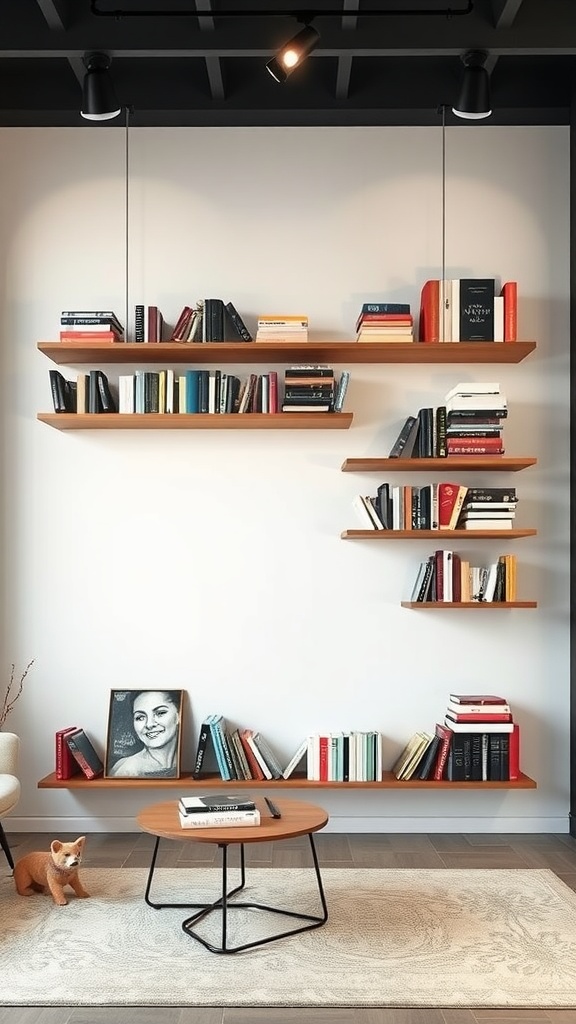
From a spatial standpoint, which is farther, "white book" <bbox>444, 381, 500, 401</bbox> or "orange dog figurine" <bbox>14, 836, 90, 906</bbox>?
"white book" <bbox>444, 381, 500, 401</bbox>

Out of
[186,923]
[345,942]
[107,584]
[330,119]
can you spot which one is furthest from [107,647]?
[330,119]

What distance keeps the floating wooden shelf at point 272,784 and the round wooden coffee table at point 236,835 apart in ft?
2.57

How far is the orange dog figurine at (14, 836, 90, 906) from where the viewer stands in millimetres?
3771

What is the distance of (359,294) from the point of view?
5086mm

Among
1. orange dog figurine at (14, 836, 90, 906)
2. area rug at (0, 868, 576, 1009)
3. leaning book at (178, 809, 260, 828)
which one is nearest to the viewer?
area rug at (0, 868, 576, 1009)

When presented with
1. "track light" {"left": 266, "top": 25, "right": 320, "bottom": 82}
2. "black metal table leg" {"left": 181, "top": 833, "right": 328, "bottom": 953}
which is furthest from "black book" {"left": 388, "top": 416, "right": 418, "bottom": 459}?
"black metal table leg" {"left": 181, "top": 833, "right": 328, "bottom": 953}

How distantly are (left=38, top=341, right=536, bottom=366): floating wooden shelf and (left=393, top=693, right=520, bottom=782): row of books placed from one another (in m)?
1.64

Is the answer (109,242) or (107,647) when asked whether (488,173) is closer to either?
(109,242)

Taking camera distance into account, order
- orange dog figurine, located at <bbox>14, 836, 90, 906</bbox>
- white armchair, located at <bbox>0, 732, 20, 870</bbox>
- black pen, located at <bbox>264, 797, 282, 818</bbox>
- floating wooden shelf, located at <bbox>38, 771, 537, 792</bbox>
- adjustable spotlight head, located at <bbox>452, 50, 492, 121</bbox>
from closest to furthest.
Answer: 1. black pen, located at <bbox>264, 797, 282, 818</bbox>
2. orange dog figurine, located at <bbox>14, 836, 90, 906</bbox>
3. white armchair, located at <bbox>0, 732, 20, 870</bbox>
4. adjustable spotlight head, located at <bbox>452, 50, 492, 121</bbox>
5. floating wooden shelf, located at <bbox>38, 771, 537, 792</bbox>

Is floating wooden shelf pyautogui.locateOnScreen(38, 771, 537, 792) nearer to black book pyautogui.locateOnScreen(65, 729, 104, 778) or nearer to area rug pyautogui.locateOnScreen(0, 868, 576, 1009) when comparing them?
black book pyautogui.locateOnScreen(65, 729, 104, 778)

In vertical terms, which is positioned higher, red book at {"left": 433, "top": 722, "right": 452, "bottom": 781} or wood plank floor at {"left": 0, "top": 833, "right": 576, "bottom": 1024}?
red book at {"left": 433, "top": 722, "right": 452, "bottom": 781}

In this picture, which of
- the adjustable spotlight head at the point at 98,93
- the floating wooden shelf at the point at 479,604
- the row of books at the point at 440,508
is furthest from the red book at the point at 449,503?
the adjustable spotlight head at the point at 98,93

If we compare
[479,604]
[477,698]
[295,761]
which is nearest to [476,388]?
[479,604]

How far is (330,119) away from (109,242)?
Result: 4.05ft
